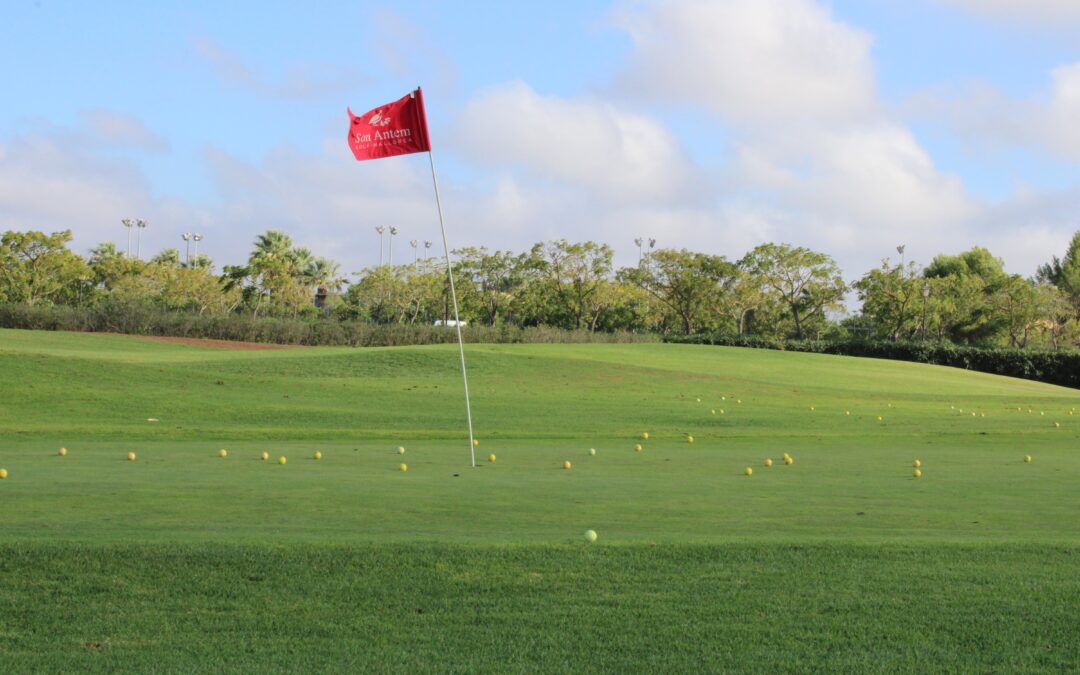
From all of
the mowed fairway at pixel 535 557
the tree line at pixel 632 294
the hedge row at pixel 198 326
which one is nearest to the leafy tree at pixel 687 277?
the tree line at pixel 632 294

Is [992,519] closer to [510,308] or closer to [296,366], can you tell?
[296,366]

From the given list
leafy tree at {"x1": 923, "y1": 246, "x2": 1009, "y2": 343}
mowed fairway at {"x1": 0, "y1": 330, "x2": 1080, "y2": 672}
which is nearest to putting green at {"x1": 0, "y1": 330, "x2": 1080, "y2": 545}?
mowed fairway at {"x1": 0, "y1": 330, "x2": 1080, "y2": 672}

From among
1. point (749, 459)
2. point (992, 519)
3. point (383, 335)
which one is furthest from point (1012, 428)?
point (383, 335)

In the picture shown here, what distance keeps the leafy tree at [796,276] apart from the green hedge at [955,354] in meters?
11.8

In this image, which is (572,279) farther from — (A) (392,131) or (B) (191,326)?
(A) (392,131)

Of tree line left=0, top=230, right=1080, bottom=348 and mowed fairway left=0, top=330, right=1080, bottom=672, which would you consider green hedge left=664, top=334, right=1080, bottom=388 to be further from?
mowed fairway left=0, top=330, right=1080, bottom=672

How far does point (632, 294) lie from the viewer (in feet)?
282

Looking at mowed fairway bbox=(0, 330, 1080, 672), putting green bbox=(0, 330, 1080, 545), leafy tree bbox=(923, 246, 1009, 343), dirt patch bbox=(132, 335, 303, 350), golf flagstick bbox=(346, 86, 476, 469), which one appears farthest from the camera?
leafy tree bbox=(923, 246, 1009, 343)

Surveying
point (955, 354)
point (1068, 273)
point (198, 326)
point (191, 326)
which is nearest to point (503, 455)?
point (198, 326)

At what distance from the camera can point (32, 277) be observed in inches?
2854

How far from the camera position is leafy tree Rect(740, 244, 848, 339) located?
85.4 metres

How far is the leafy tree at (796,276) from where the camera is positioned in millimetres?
85375

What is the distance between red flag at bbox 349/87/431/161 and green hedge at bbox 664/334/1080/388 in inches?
2317

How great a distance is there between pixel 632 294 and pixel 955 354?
2591 centimetres
